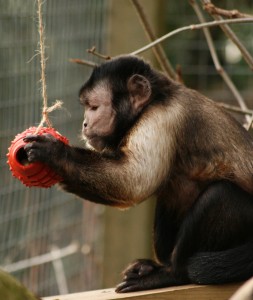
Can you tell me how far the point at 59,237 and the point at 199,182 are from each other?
260 centimetres

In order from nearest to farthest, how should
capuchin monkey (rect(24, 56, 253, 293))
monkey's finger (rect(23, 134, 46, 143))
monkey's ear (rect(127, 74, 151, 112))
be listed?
monkey's finger (rect(23, 134, 46, 143))
capuchin monkey (rect(24, 56, 253, 293))
monkey's ear (rect(127, 74, 151, 112))

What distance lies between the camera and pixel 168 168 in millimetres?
4117

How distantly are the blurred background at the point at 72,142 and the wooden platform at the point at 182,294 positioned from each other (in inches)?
71.4

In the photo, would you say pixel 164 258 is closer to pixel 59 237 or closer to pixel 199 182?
pixel 199 182

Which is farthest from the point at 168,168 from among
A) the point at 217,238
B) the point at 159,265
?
the point at 159,265

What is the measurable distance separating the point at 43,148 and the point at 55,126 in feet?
8.34

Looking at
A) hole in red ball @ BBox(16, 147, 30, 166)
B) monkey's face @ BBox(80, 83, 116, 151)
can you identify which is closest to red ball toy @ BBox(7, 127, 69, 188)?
hole in red ball @ BBox(16, 147, 30, 166)

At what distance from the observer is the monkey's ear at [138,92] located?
4.35 m

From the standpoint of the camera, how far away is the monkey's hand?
362 centimetres

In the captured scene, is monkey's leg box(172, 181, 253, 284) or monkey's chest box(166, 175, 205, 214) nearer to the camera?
monkey's leg box(172, 181, 253, 284)

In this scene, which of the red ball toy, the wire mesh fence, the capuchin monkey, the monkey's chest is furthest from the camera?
the wire mesh fence

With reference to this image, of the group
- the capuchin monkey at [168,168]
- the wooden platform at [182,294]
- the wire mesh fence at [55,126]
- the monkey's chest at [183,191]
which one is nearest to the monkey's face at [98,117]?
the capuchin monkey at [168,168]

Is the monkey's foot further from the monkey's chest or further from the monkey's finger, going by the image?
the monkey's finger

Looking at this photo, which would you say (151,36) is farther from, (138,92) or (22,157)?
→ (22,157)
